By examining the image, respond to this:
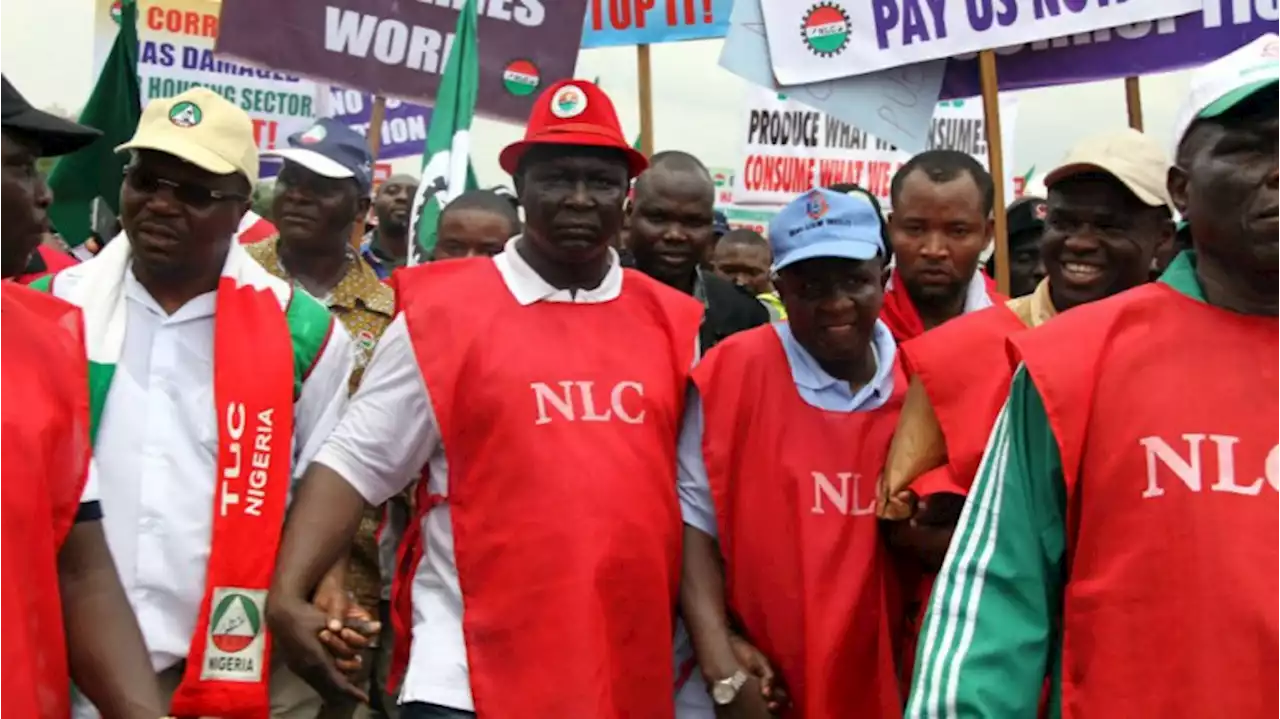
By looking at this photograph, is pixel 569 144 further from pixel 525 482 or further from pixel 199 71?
pixel 199 71

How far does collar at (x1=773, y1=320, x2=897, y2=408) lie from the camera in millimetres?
3777

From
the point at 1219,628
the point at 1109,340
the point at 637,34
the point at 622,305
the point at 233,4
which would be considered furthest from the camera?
the point at 637,34

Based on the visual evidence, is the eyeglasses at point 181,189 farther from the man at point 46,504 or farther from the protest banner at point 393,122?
the protest banner at point 393,122

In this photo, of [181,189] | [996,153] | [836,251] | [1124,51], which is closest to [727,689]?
[836,251]

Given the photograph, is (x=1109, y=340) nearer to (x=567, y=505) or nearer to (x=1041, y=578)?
(x=1041, y=578)

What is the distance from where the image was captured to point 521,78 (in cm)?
810

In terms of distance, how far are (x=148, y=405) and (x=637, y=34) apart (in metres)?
6.33

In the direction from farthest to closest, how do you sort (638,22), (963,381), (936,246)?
(638,22) < (936,246) < (963,381)

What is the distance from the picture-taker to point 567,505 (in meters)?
3.62

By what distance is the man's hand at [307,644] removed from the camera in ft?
11.3

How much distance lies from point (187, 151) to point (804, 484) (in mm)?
1705

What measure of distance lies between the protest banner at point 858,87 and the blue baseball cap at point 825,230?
2610mm

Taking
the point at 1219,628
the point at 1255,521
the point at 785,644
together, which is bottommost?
the point at 785,644

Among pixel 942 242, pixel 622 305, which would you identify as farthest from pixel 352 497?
pixel 942 242
